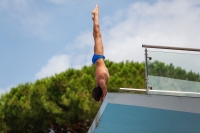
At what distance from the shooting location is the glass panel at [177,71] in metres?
5.90

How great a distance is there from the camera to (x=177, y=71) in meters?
5.95

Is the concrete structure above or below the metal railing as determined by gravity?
below

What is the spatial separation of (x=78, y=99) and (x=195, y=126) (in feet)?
44.0

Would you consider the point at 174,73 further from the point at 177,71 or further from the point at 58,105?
the point at 58,105

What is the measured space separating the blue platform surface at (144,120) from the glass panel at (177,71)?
1.73ft

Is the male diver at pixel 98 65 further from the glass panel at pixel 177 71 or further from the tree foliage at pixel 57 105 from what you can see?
the tree foliage at pixel 57 105

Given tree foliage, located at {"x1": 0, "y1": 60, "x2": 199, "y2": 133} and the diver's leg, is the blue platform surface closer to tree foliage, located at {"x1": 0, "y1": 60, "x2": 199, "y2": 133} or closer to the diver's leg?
the diver's leg

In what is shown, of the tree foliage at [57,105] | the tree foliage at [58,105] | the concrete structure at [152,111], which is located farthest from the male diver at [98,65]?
the tree foliage at [57,105]

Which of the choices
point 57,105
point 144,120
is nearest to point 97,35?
point 144,120

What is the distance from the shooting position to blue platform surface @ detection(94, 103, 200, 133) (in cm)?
527

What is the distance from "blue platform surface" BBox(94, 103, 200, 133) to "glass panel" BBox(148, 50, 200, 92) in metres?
0.53

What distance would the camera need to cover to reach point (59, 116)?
19000 millimetres

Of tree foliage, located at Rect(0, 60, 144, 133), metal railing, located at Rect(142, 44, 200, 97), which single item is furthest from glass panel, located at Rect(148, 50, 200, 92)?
tree foliage, located at Rect(0, 60, 144, 133)

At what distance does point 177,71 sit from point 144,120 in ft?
2.84
